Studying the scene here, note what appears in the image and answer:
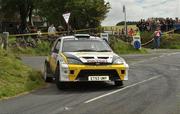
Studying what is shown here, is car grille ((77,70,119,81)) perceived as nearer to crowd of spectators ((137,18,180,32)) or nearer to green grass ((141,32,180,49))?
green grass ((141,32,180,49))

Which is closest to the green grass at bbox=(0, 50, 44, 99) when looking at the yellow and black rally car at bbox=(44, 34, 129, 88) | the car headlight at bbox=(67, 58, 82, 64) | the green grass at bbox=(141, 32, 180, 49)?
the yellow and black rally car at bbox=(44, 34, 129, 88)

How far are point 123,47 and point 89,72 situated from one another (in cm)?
2502

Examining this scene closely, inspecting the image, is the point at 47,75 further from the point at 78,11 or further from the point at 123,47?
the point at 78,11

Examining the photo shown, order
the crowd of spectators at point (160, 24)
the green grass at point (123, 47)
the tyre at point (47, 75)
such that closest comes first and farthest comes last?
1. the tyre at point (47, 75)
2. the green grass at point (123, 47)
3. the crowd of spectators at point (160, 24)

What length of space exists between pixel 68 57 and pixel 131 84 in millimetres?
2278

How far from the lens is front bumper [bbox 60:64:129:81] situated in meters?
16.0

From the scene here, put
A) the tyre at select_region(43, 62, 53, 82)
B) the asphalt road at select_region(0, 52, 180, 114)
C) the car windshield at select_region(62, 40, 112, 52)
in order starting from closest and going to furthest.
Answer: the asphalt road at select_region(0, 52, 180, 114)
the car windshield at select_region(62, 40, 112, 52)
the tyre at select_region(43, 62, 53, 82)

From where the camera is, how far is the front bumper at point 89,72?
16.0m

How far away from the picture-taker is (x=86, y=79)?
16062 mm

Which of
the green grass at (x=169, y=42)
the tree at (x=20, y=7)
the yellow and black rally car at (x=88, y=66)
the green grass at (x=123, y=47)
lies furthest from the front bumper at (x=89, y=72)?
the tree at (x=20, y=7)

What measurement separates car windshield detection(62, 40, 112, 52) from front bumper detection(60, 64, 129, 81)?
4.03 ft

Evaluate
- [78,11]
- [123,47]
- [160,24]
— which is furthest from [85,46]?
[78,11]

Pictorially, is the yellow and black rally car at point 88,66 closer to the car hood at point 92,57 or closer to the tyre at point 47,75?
the car hood at point 92,57

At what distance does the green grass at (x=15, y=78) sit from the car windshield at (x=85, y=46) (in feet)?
5.25
